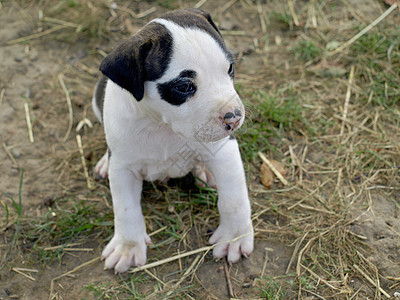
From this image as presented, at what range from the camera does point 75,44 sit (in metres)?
6.66

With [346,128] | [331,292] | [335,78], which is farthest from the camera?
[335,78]

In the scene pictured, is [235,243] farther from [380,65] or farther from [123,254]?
[380,65]

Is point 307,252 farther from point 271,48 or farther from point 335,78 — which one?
point 271,48

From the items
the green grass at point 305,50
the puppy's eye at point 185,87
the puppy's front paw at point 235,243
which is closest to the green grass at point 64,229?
the puppy's front paw at point 235,243

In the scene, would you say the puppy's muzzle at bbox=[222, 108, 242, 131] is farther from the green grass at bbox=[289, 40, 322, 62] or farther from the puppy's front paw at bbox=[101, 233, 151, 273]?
the green grass at bbox=[289, 40, 322, 62]

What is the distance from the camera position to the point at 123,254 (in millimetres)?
4125

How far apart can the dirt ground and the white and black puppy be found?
0.25 metres

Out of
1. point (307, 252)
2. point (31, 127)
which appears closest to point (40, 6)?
point (31, 127)

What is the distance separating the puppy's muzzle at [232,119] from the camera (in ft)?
10.4

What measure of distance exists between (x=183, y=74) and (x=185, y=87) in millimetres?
89

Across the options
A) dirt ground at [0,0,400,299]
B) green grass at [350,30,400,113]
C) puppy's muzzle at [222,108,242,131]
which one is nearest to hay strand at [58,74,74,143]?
dirt ground at [0,0,400,299]

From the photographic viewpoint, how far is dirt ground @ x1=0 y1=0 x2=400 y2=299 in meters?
3.99

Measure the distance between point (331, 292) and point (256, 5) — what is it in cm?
457

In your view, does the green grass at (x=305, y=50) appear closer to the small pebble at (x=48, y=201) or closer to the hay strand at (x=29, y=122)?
the hay strand at (x=29, y=122)
